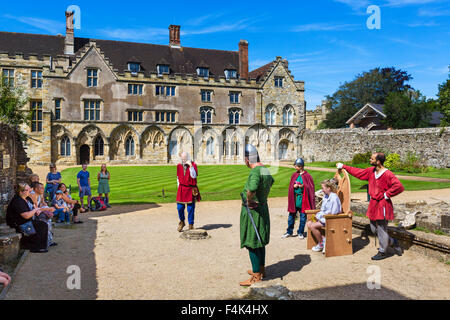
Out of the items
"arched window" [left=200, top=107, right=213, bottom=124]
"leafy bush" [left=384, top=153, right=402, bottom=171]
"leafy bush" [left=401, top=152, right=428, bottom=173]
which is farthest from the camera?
"arched window" [left=200, top=107, right=213, bottom=124]

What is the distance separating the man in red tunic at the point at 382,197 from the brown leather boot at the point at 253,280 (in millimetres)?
2717

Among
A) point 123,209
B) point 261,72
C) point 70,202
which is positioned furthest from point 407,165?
point 261,72

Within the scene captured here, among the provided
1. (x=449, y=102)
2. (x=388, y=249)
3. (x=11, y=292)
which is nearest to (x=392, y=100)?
(x=449, y=102)

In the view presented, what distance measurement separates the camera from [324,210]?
7699 millimetres

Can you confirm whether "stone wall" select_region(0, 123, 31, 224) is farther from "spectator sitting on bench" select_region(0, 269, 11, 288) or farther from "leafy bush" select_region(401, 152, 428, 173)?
"leafy bush" select_region(401, 152, 428, 173)

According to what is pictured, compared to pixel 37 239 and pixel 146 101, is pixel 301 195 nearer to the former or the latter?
pixel 37 239

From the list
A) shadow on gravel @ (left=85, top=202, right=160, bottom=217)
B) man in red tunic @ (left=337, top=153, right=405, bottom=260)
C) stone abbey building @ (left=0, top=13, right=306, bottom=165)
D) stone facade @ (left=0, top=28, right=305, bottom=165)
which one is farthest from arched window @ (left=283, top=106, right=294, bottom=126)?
man in red tunic @ (left=337, top=153, right=405, bottom=260)

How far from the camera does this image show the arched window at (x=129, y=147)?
4006 centimetres

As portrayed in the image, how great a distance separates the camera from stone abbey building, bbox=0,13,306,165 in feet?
124

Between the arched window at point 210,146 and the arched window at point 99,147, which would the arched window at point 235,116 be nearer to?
the arched window at point 210,146

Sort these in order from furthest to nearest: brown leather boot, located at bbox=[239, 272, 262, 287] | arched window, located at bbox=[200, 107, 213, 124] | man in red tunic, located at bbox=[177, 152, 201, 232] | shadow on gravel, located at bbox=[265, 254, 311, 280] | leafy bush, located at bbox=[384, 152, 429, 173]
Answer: arched window, located at bbox=[200, 107, 213, 124] → leafy bush, located at bbox=[384, 152, 429, 173] → man in red tunic, located at bbox=[177, 152, 201, 232] → shadow on gravel, located at bbox=[265, 254, 311, 280] → brown leather boot, located at bbox=[239, 272, 262, 287]

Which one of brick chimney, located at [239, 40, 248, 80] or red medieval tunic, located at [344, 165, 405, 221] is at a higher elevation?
brick chimney, located at [239, 40, 248, 80]

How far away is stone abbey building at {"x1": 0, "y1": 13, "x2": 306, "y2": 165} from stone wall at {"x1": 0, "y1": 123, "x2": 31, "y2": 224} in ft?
89.5

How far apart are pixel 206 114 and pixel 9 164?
109 ft
